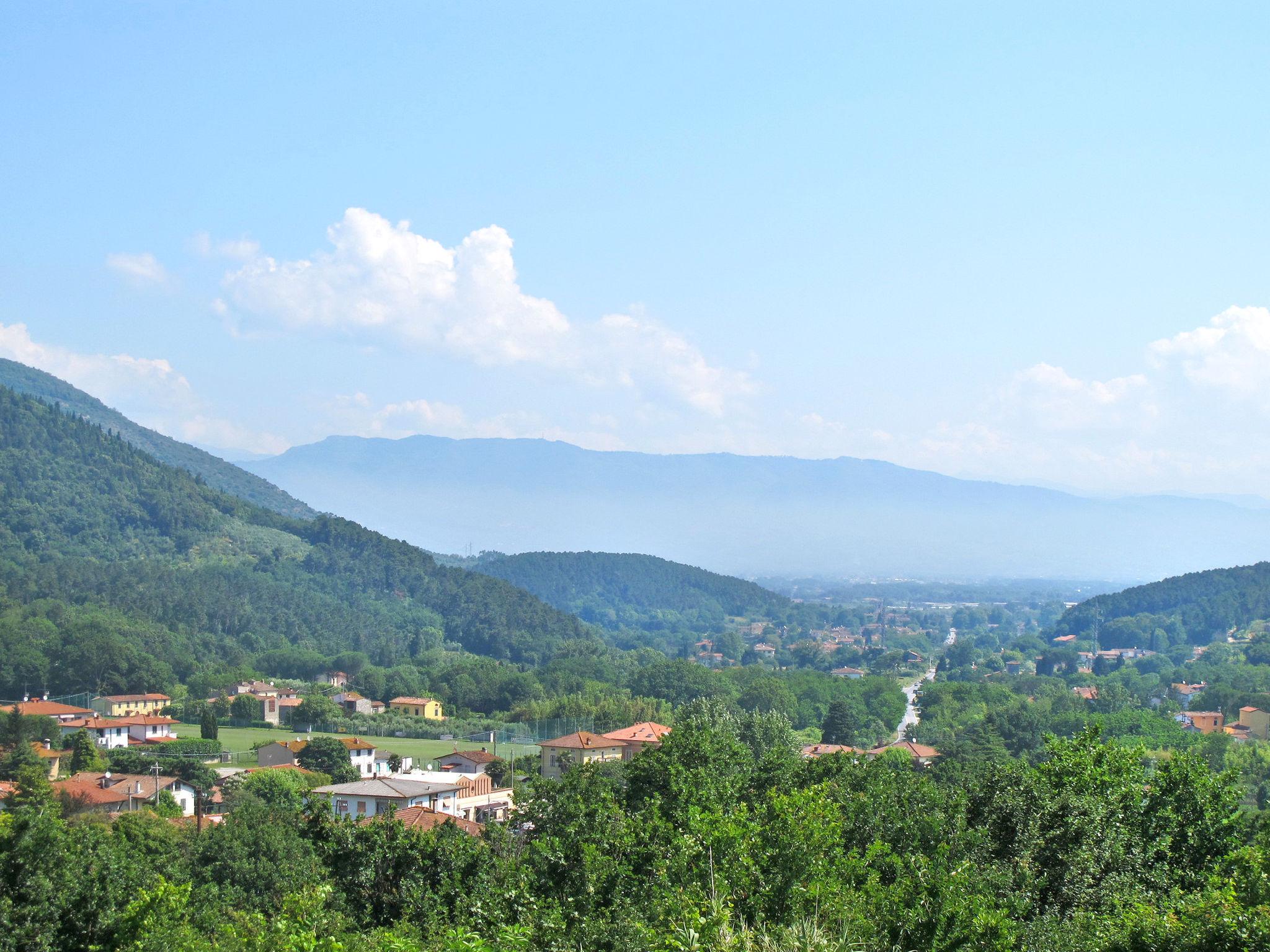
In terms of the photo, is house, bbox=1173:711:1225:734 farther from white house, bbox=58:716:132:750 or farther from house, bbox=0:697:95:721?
house, bbox=0:697:95:721

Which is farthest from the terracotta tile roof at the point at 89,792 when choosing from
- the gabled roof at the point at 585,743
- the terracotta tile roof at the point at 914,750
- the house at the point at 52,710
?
the terracotta tile roof at the point at 914,750

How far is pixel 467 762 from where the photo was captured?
44.7 meters

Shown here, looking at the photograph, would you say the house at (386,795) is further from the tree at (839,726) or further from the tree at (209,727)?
the tree at (839,726)

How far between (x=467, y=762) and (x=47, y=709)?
23349 millimetres

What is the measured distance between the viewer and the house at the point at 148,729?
51844mm

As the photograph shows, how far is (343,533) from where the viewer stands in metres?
129

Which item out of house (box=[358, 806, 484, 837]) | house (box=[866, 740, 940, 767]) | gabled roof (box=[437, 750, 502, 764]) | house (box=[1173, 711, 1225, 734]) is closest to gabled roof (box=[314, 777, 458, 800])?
house (box=[358, 806, 484, 837])

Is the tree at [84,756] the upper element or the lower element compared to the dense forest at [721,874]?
lower

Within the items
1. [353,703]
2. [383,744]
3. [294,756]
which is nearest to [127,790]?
[294,756]

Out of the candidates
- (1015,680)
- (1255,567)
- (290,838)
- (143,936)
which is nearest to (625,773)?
(290,838)

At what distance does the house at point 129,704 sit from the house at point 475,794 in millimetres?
27628

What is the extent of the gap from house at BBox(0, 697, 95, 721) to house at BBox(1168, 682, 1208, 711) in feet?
198

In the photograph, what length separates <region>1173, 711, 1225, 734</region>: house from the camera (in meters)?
59.1

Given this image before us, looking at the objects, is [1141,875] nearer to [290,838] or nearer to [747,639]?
[290,838]
